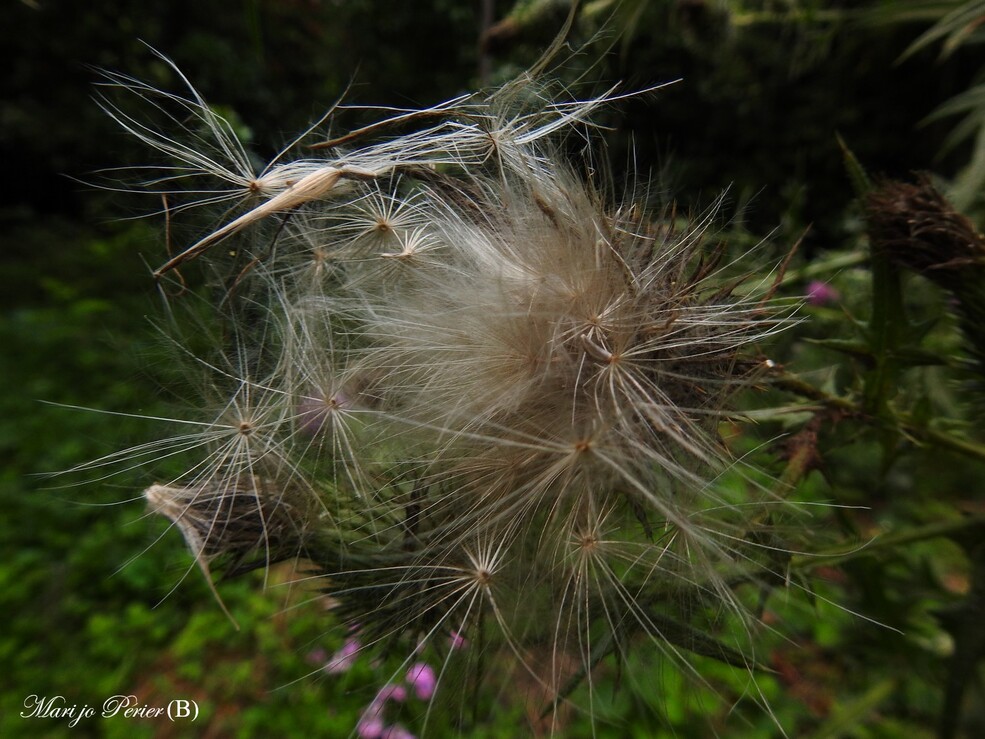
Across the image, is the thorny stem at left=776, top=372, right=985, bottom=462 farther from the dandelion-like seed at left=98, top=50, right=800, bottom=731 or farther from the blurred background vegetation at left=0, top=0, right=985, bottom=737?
the dandelion-like seed at left=98, top=50, right=800, bottom=731

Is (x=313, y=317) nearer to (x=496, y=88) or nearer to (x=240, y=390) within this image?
(x=240, y=390)

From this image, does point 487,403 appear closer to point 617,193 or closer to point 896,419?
point 617,193

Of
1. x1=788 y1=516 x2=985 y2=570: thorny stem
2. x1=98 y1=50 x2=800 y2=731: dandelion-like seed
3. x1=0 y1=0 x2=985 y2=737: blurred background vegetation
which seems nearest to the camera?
x1=98 y1=50 x2=800 y2=731: dandelion-like seed

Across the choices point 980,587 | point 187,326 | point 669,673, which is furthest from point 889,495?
point 187,326

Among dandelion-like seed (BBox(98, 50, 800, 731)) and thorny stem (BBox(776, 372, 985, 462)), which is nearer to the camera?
dandelion-like seed (BBox(98, 50, 800, 731))

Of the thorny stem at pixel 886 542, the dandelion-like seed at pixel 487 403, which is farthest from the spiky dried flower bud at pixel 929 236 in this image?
the thorny stem at pixel 886 542

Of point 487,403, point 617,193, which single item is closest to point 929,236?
point 617,193

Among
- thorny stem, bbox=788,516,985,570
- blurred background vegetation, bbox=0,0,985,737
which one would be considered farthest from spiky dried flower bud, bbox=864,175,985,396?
thorny stem, bbox=788,516,985,570
